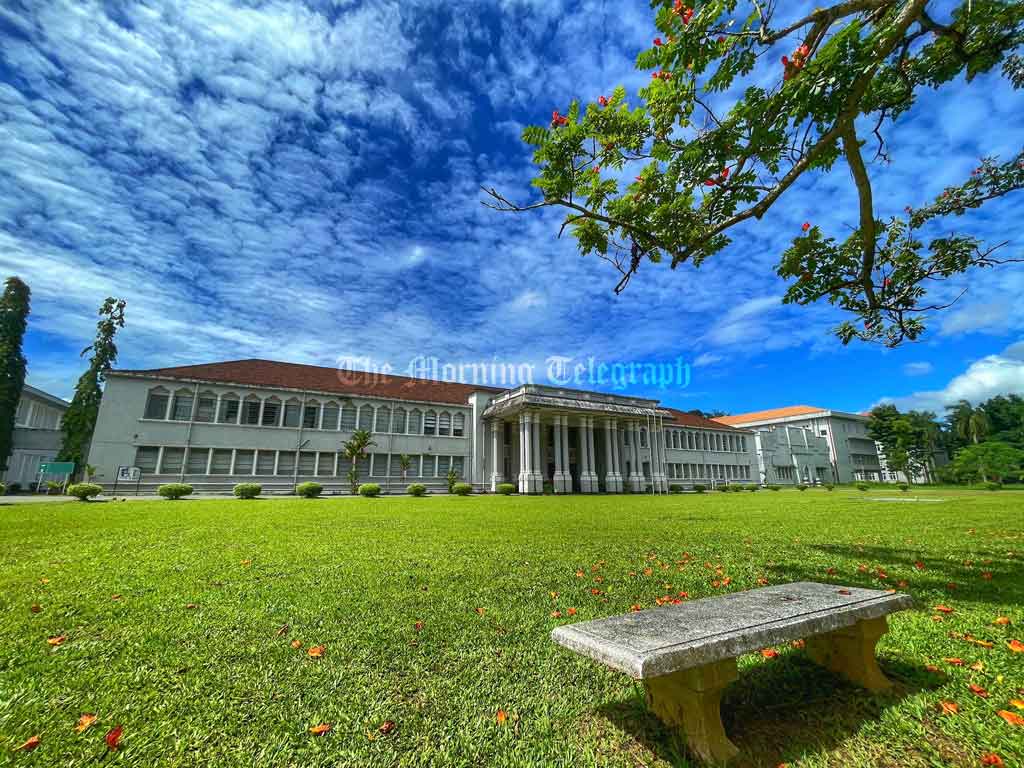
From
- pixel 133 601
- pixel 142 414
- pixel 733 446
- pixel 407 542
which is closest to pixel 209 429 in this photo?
pixel 142 414

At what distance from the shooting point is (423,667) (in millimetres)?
2850

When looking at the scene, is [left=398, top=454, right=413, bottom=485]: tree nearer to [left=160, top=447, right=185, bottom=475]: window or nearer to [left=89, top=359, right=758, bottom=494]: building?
[left=89, top=359, right=758, bottom=494]: building

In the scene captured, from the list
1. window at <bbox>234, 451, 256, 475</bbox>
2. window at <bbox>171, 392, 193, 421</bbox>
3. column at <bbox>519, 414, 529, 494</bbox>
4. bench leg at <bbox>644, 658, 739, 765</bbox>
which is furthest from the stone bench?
window at <bbox>171, 392, 193, 421</bbox>

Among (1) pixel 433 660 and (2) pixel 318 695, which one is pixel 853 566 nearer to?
(1) pixel 433 660

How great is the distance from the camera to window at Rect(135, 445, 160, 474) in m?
26.5

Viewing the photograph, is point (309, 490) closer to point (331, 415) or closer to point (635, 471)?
point (331, 415)

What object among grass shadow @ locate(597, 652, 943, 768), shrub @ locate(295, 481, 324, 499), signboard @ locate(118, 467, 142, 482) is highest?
signboard @ locate(118, 467, 142, 482)

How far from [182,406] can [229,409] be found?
8.64 ft

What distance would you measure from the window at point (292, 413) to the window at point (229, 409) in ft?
10.0

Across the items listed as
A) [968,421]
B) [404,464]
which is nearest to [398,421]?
[404,464]

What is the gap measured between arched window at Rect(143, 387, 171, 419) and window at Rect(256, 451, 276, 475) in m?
6.14

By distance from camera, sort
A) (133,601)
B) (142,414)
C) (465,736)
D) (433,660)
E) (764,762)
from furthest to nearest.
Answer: (142,414) → (133,601) → (433,660) → (465,736) → (764,762)

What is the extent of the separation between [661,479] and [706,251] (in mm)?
39897

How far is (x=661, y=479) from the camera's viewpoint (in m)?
42.6
